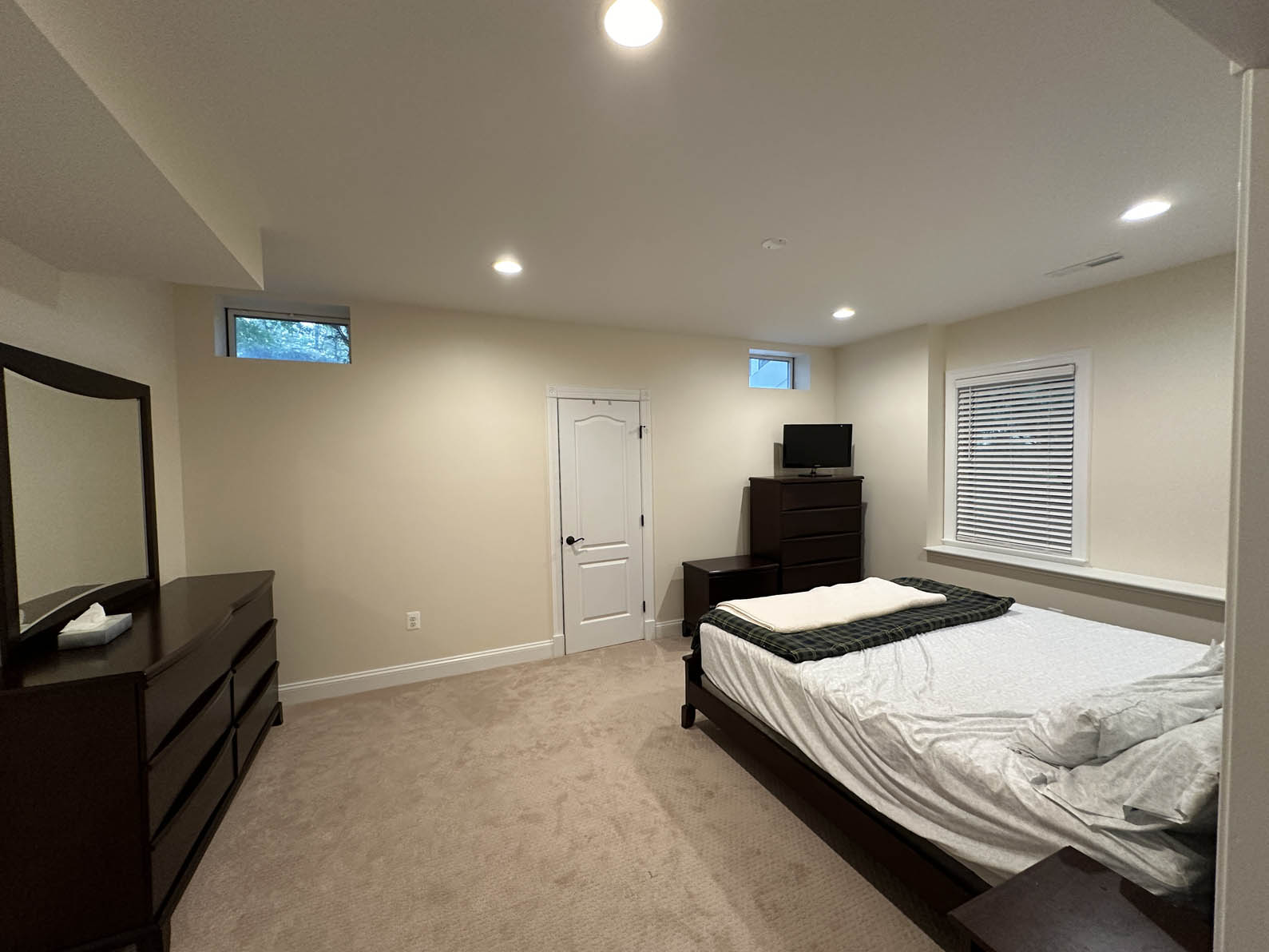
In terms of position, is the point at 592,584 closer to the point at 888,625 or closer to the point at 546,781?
the point at 546,781

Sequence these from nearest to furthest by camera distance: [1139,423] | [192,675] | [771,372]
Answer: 1. [192,675]
2. [1139,423]
3. [771,372]

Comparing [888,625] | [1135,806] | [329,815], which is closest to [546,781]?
[329,815]

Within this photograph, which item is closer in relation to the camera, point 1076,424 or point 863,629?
point 863,629

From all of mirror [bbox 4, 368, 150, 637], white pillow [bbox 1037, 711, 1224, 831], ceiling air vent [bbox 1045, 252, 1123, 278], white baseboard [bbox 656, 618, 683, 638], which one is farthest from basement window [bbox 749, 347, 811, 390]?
mirror [bbox 4, 368, 150, 637]

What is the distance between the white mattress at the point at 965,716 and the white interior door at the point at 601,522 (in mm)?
1482

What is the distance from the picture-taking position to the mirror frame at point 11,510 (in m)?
1.59

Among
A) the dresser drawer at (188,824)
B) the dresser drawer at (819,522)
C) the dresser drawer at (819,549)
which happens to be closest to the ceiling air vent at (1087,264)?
the dresser drawer at (819,522)

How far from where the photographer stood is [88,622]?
176 cm

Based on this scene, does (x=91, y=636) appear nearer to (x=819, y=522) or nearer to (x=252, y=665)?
(x=252, y=665)

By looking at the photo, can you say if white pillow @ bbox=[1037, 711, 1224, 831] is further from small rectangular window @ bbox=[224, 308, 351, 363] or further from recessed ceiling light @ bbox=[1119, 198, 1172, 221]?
small rectangular window @ bbox=[224, 308, 351, 363]

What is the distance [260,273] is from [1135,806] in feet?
11.5

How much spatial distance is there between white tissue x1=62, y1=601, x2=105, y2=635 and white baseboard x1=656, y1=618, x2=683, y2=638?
342cm

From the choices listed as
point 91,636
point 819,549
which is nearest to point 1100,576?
point 819,549

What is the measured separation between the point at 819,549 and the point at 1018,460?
1.57m
